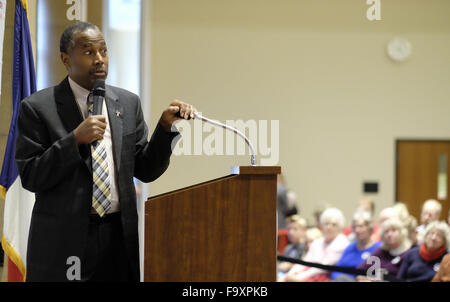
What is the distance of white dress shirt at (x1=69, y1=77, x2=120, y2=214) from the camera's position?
2281 mm

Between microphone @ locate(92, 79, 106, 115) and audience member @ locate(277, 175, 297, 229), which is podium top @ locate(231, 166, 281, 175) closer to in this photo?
microphone @ locate(92, 79, 106, 115)

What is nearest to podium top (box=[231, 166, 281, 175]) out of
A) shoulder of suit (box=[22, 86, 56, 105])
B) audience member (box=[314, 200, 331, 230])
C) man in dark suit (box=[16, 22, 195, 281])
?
man in dark suit (box=[16, 22, 195, 281])

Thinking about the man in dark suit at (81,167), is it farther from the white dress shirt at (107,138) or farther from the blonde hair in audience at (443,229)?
the blonde hair in audience at (443,229)

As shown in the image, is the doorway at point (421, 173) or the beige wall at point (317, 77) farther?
the doorway at point (421, 173)

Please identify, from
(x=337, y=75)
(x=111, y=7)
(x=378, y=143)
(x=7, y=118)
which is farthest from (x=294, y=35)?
(x=7, y=118)

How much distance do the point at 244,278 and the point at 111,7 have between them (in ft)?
23.7

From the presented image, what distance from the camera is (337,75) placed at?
32.3 ft

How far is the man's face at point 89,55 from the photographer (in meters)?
2.32

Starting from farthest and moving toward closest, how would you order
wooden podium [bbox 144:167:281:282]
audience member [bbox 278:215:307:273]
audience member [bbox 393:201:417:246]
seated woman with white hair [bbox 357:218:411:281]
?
1. audience member [bbox 278:215:307:273]
2. audience member [bbox 393:201:417:246]
3. seated woman with white hair [bbox 357:218:411:281]
4. wooden podium [bbox 144:167:281:282]

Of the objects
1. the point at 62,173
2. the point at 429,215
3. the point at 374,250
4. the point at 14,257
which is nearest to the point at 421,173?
the point at 429,215

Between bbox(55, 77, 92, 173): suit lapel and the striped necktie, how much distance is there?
0.03 meters

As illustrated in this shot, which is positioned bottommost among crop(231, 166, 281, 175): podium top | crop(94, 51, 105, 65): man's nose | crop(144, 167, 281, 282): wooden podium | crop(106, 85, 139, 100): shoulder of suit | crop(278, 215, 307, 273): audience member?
crop(278, 215, 307, 273): audience member

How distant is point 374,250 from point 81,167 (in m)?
4.05

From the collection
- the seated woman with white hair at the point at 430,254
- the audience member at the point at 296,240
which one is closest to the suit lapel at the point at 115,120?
the seated woman with white hair at the point at 430,254
